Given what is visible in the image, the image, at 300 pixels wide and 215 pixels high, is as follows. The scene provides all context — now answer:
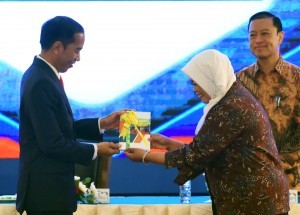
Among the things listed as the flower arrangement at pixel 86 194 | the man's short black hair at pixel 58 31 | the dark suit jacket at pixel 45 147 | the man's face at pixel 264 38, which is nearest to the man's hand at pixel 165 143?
the flower arrangement at pixel 86 194

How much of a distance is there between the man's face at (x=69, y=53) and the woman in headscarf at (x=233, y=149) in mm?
469

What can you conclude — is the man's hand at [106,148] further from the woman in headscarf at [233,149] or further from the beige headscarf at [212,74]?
the beige headscarf at [212,74]

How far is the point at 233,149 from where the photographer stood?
2533 mm

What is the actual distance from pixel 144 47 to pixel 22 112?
245 cm

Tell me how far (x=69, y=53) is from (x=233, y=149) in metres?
0.77

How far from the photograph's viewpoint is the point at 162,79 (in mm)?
4980

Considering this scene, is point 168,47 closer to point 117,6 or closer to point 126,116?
point 117,6

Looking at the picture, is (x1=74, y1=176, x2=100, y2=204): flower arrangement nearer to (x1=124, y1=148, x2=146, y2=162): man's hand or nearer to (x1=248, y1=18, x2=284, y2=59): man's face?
(x1=124, y1=148, x2=146, y2=162): man's hand

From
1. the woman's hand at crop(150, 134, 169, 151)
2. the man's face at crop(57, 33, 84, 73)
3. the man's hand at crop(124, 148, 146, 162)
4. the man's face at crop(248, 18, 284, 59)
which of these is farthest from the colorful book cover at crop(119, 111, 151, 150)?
the man's face at crop(248, 18, 284, 59)

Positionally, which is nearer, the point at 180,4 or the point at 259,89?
the point at 259,89

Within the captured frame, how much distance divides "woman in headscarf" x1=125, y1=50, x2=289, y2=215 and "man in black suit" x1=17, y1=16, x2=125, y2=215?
487 millimetres

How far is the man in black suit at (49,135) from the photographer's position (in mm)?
2498

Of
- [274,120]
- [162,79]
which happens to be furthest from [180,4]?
[274,120]

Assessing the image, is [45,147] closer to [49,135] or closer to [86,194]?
[49,135]
